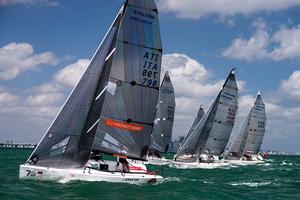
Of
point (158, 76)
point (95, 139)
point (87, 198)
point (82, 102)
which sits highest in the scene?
point (158, 76)

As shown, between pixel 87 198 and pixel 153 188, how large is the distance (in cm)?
579

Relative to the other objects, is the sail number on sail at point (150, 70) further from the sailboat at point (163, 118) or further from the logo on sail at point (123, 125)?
the sailboat at point (163, 118)

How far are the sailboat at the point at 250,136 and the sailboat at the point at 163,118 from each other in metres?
17.5

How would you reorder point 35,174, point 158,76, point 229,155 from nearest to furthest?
point 35,174, point 158,76, point 229,155

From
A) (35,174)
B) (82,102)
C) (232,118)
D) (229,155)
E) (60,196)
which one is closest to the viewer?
(60,196)

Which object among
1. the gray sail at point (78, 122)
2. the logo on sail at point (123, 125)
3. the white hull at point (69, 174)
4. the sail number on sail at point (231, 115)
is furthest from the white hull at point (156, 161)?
the gray sail at point (78, 122)

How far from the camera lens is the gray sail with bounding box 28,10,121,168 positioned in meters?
26.1

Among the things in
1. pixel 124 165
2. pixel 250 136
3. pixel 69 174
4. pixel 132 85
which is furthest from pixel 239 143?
pixel 69 174

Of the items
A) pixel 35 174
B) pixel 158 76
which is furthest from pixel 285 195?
pixel 35 174

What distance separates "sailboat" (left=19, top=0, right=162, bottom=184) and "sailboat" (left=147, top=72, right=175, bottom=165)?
29.4 metres

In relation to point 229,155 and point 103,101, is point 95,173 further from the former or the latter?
point 229,155

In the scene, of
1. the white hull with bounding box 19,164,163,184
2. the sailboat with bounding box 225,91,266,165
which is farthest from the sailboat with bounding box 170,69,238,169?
the white hull with bounding box 19,164,163,184

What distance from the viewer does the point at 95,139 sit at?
2752 cm

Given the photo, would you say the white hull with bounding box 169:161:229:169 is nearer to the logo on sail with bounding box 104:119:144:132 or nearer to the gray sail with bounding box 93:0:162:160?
the gray sail with bounding box 93:0:162:160
